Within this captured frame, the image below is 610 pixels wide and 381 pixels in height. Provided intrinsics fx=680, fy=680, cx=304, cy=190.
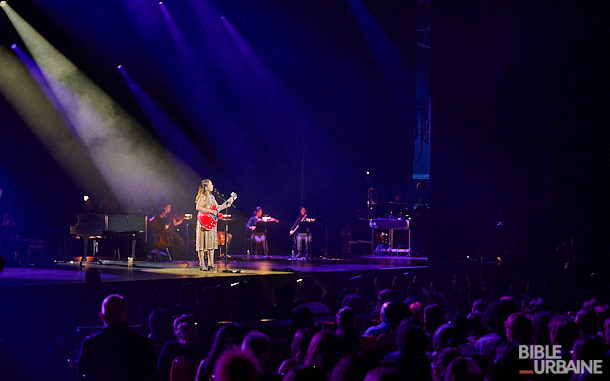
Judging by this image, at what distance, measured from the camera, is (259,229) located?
1728 centimetres

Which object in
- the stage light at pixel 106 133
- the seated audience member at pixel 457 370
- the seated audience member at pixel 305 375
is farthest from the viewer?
the stage light at pixel 106 133

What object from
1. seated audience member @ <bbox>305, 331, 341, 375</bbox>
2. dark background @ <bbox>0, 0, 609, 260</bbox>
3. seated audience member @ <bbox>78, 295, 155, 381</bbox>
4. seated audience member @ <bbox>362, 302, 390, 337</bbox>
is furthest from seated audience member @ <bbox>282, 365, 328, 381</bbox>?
dark background @ <bbox>0, 0, 609, 260</bbox>

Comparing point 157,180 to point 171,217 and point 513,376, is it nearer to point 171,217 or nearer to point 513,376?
point 171,217

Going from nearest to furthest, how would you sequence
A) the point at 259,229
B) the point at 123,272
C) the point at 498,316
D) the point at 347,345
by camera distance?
the point at 347,345, the point at 498,316, the point at 123,272, the point at 259,229

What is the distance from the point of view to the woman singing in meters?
11.9

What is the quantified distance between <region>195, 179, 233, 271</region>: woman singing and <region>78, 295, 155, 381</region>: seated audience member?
7.70 metres

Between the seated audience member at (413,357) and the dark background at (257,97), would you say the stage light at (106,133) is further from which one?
the seated audience member at (413,357)

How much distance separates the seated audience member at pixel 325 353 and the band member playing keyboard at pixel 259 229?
42.6ft

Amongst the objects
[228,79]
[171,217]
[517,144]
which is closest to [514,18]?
[517,144]

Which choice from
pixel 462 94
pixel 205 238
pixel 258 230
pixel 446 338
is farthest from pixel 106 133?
pixel 446 338

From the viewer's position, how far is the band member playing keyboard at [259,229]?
17062 millimetres

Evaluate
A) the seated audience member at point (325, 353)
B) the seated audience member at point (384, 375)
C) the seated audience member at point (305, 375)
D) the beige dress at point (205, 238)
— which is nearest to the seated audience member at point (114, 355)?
the seated audience member at point (325, 353)

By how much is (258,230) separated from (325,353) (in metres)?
13.3

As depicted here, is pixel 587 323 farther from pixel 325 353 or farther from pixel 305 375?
pixel 305 375
